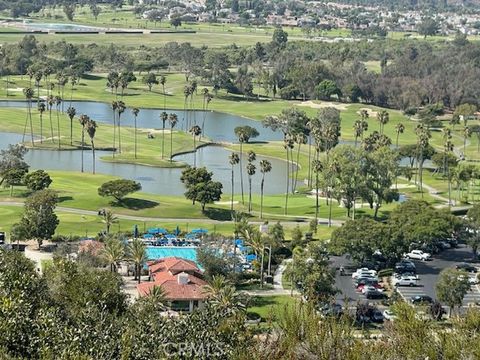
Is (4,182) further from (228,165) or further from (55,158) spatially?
(228,165)

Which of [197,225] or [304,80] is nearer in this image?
[197,225]

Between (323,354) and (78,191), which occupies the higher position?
(323,354)

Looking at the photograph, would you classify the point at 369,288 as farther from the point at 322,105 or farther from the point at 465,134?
the point at 322,105

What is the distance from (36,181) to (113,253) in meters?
25.7

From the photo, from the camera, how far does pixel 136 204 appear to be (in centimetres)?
8125

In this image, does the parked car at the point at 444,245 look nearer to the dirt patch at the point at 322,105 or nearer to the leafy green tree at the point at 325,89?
→ the dirt patch at the point at 322,105

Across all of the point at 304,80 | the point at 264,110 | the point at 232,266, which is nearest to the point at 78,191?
the point at 232,266

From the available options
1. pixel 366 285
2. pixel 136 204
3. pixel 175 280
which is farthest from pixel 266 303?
pixel 136 204

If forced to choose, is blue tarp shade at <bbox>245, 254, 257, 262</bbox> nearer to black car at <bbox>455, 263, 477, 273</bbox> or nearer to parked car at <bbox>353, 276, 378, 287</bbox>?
parked car at <bbox>353, 276, 378, 287</bbox>

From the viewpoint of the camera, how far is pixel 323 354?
30281 mm

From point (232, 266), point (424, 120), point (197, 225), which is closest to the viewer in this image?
point (232, 266)

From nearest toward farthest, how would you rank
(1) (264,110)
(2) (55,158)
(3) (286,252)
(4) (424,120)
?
(3) (286,252) < (2) (55,158) < (4) (424,120) < (1) (264,110)

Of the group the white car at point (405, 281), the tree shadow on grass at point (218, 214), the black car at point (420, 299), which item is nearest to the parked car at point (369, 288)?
the white car at point (405, 281)

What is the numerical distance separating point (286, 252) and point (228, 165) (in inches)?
1570
